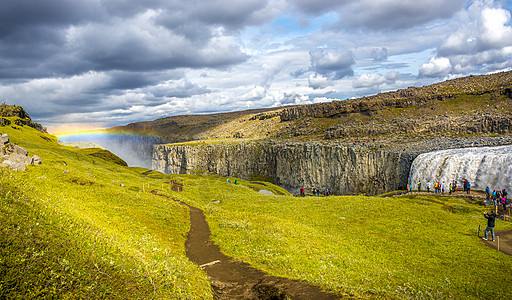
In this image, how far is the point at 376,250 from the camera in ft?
89.4

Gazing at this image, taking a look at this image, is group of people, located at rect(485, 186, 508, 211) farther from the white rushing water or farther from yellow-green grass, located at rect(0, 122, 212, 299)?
yellow-green grass, located at rect(0, 122, 212, 299)

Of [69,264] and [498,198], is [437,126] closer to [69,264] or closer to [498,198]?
[498,198]

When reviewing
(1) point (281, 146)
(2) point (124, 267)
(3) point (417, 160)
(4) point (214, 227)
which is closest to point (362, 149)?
(3) point (417, 160)

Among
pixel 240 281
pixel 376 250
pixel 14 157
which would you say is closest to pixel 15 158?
pixel 14 157

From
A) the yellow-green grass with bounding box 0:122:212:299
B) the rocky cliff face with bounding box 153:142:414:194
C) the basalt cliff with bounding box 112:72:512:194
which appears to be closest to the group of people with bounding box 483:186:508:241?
the yellow-green grass with bounding box 0:122:212:299

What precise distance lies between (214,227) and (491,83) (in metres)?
226

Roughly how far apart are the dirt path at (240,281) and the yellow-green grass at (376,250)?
101 centimetres

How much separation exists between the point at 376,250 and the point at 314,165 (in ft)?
352

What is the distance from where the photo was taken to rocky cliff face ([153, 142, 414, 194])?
3999 inches

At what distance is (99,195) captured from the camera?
1217 inches

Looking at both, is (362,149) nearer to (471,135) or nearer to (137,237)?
(471,135)

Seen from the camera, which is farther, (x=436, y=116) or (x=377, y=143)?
(x=436, y=116)

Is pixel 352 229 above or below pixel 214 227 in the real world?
below

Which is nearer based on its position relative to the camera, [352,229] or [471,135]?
[352,229]
